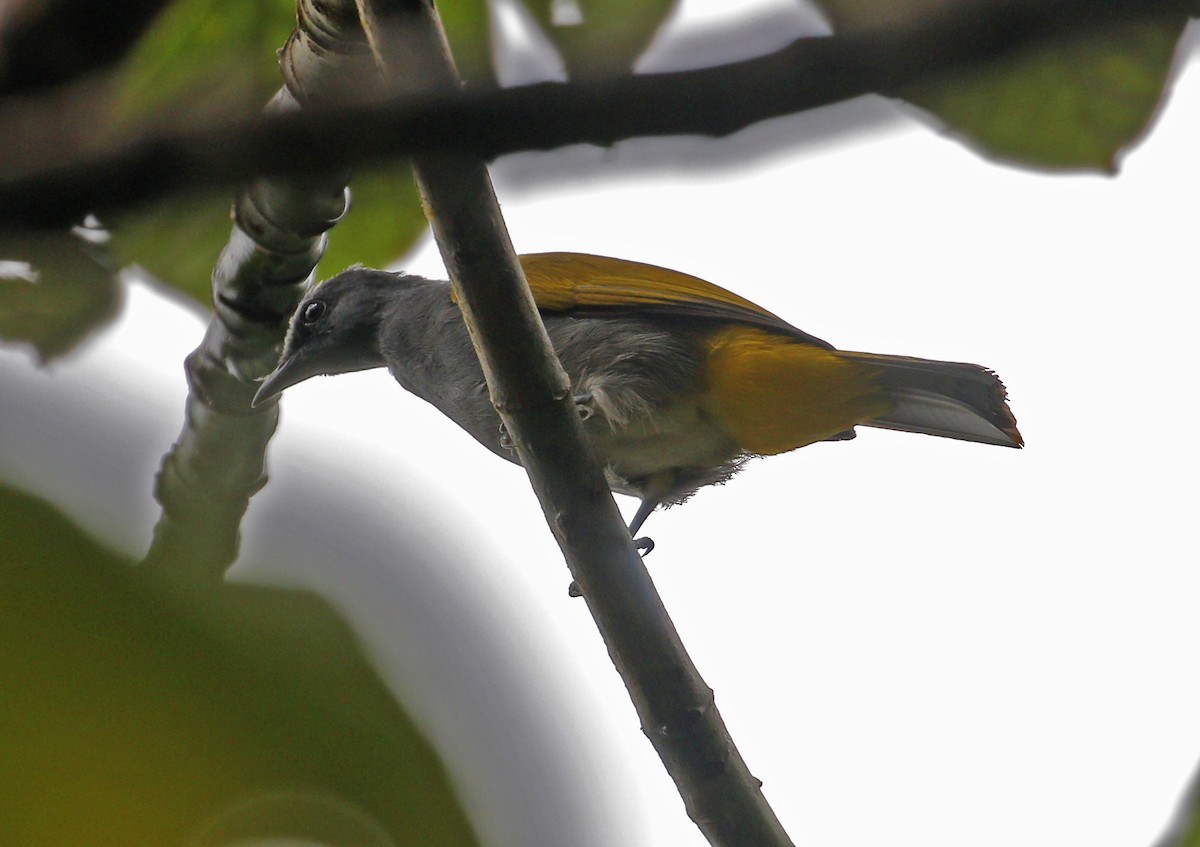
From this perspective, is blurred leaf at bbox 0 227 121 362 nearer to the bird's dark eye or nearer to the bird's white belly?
the bird's white belly

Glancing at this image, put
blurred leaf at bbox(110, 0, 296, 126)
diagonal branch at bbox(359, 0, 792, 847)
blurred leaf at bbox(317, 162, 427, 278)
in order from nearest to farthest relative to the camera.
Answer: blurred leaf at bbox(110, 0, 296, 126), diagonal branch at bbox(359, 0, 792, 847), blurred leaf at bbox(317, 162, 427, 278)

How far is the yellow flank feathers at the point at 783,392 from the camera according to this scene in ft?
13.9

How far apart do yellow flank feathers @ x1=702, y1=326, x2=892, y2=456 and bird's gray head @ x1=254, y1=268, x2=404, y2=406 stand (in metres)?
1.86

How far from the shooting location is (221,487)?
10.2 ft

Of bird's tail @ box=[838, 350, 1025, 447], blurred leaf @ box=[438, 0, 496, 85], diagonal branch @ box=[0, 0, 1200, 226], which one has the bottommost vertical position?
diagonal branch @ box=[0, 0, 1200, 226]

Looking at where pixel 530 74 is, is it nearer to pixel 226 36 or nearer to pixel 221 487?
pixel 226 36

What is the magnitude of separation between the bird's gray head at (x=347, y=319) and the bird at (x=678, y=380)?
21 cm

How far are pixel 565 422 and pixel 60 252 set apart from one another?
223 cm

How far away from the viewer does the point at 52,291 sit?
107cm

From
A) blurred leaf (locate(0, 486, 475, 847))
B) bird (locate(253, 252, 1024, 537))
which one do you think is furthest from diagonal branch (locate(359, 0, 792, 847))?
blurred leaf (locate(0, 486, 475, 847))

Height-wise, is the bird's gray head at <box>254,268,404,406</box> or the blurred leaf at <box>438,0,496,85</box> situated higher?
the bird's gray head at <box>254,268,404,406</box>

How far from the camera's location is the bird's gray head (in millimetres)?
5414

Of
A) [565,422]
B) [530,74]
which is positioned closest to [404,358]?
[565,422]

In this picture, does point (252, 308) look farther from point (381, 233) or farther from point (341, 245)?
point (381, 233)
